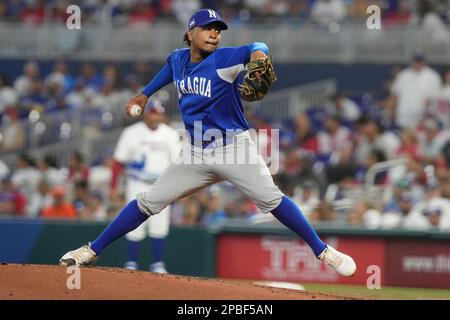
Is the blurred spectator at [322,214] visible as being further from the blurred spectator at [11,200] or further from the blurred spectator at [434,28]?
the blurred spectator at [434,28]

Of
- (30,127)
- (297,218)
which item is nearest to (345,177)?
(30,127)

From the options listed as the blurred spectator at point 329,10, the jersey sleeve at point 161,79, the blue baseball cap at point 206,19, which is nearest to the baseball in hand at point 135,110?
the jersey sleeve at point 161,79

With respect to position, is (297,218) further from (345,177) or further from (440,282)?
(345,177)

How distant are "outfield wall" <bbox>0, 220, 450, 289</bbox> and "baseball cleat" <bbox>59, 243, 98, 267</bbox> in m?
4.32

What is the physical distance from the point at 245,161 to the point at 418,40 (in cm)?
1058

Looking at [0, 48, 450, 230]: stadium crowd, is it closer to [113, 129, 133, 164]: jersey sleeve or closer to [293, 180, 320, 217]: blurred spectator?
[293, 180, 320, 217]: blurred spectator

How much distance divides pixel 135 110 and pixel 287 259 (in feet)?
16.0

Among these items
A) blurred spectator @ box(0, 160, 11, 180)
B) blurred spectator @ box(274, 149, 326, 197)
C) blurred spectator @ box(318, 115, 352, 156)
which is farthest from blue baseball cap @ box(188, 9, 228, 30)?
blurred spectator @ box(0, 160, 11, 180)

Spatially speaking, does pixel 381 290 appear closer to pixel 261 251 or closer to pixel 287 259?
pixel 287 259

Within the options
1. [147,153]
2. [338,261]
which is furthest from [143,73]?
[338,261]

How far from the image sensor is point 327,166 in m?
15.2

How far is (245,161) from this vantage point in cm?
751

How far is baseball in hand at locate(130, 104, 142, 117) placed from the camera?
310 inches
